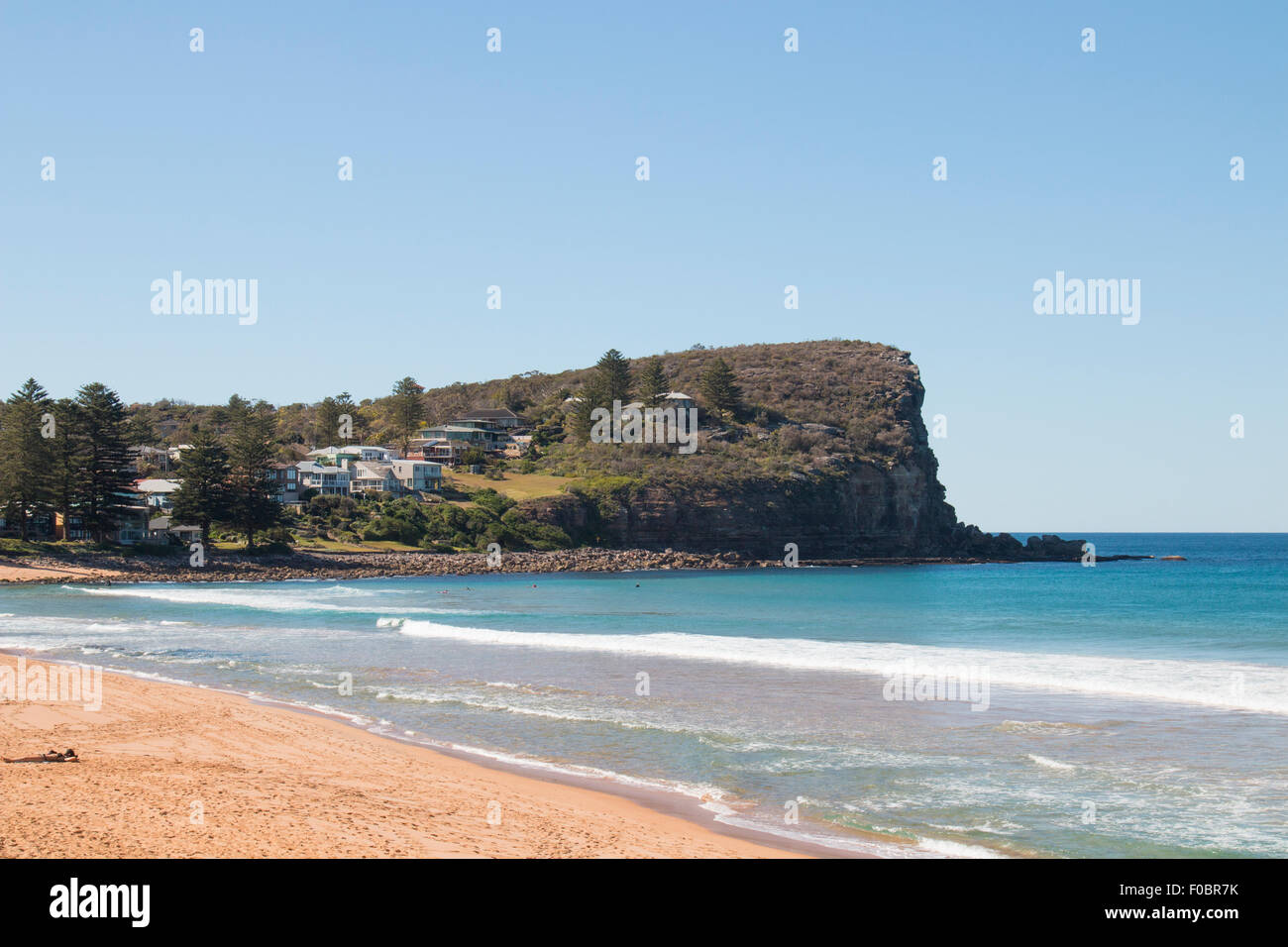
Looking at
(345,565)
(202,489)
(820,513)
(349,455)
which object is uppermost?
(349,455)

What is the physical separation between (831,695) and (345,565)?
59.6 metres

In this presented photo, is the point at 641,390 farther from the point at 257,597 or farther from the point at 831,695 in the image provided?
the point at 831,695

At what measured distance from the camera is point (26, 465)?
225 feet

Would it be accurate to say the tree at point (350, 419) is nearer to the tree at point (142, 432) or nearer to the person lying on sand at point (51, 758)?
the tree at point (142, 432)

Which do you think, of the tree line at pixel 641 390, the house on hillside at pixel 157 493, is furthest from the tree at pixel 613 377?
the house on hillside at pixel 157 493

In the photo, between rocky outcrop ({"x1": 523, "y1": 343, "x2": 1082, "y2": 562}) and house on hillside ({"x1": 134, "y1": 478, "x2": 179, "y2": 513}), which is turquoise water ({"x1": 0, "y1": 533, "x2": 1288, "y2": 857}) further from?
rocky outcrop ({"x1": 523, "y1": 343, "x2": 1082, "y2": 562})

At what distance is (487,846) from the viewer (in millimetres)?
9008

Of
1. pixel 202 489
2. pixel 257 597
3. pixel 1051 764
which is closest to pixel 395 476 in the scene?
pixel 202 489

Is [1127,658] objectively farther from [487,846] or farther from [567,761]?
[487,846]

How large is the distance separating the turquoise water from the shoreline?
17360 mm
